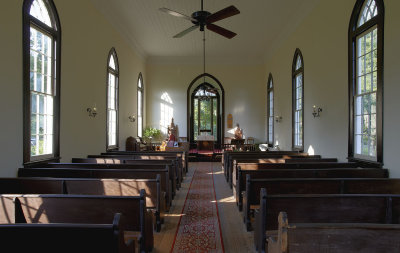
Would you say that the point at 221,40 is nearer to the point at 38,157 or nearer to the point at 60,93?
the point at 60,93

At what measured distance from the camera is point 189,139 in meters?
14.7

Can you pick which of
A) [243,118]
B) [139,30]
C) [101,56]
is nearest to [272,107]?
[243,118]

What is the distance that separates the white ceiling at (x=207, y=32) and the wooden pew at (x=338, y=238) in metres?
7.09

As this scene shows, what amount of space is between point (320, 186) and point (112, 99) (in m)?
6.92

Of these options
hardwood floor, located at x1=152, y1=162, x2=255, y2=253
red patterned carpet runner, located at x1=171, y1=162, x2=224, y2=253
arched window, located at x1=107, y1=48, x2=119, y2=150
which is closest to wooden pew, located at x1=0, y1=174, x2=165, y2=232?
hardwood floor, located at x1=152, y1=162, x2=255, y2=253

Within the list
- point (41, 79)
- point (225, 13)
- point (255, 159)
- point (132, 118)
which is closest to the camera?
point (41, 79)

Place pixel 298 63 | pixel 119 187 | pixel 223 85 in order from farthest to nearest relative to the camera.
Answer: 1. pixel 223 85
2. pixel 298 63
3. pixel 119 187

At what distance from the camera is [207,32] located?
10.3 metres

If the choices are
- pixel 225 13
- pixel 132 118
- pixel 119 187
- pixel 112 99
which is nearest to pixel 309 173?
pixel 119 187

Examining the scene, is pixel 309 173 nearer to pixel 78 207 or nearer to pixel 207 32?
pixel 78 207

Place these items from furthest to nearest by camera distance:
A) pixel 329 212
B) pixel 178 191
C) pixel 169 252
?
pixel 178 191
pixel 169 252
pixel 329 212

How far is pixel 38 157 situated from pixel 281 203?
4188mm

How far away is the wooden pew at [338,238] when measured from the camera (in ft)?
5.22

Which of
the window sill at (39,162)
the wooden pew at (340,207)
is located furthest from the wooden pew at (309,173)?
the window sill at (39,162)
